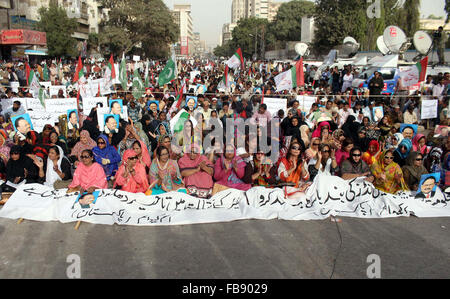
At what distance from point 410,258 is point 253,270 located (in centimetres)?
183

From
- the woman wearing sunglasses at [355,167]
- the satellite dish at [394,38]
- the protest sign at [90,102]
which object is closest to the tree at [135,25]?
the satellite dish at [394,38]

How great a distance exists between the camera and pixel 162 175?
595 centimetres

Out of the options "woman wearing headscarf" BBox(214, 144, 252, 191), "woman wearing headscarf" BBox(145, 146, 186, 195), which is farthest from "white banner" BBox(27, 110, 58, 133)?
"woman wearing headscarf" BBox(214, 144, 252, 191)

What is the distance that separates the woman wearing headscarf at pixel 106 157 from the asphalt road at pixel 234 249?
1.57 m

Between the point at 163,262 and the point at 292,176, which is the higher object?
the point at 292,176

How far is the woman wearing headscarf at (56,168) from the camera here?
20.1 feet

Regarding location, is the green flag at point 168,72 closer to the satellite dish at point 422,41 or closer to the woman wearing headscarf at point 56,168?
the woman wearing headscarf at point 56,168

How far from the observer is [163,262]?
429cm

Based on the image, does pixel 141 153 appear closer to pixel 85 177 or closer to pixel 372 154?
pixel 85 177

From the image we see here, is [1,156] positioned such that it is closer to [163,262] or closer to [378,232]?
[163,262]

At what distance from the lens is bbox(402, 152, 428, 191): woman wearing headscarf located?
616cm
